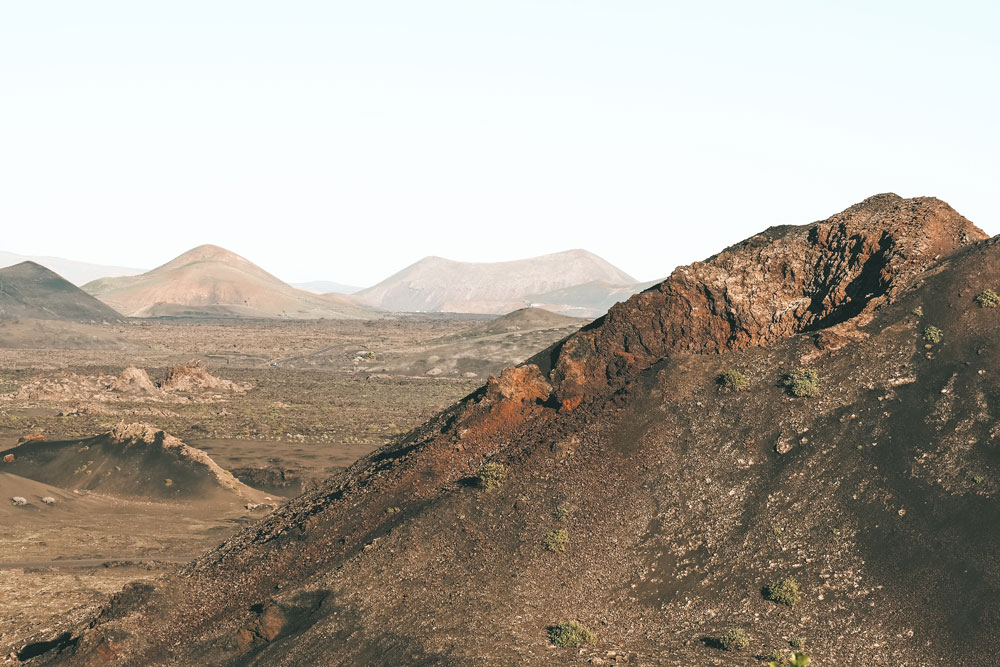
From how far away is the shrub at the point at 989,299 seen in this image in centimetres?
2967

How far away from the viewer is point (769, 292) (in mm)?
33281

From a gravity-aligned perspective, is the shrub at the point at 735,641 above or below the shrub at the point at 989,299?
below

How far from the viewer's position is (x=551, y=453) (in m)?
29.9

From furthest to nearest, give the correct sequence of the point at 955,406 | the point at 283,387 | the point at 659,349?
the point at 283,387
the point at 659,349
the point at 955,406

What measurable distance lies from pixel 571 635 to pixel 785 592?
220 inches

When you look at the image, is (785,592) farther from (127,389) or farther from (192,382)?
(192,382)

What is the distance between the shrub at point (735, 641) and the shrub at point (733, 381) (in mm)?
9765

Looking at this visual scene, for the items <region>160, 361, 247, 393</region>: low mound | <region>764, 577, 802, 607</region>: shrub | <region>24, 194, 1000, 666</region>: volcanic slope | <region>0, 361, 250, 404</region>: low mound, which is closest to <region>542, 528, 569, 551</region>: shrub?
<region>24, 194, 1000, 666</region>: volcanic slope

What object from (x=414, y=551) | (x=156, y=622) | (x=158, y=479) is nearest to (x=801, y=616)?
(x=414, y=551)

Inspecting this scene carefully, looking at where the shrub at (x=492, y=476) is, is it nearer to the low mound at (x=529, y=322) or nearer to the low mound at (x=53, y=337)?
the low mound at (x=529, y=322)

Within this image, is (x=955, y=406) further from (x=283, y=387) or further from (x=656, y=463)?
(x=283, y=387)

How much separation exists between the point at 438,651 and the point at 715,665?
667cm

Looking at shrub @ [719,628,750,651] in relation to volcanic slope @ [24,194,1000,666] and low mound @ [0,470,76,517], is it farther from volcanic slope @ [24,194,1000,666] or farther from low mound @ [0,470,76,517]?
low mound @ [0,470,76,517]

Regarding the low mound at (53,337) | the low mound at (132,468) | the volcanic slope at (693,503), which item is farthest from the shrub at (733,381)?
the low mound at (53,337)
